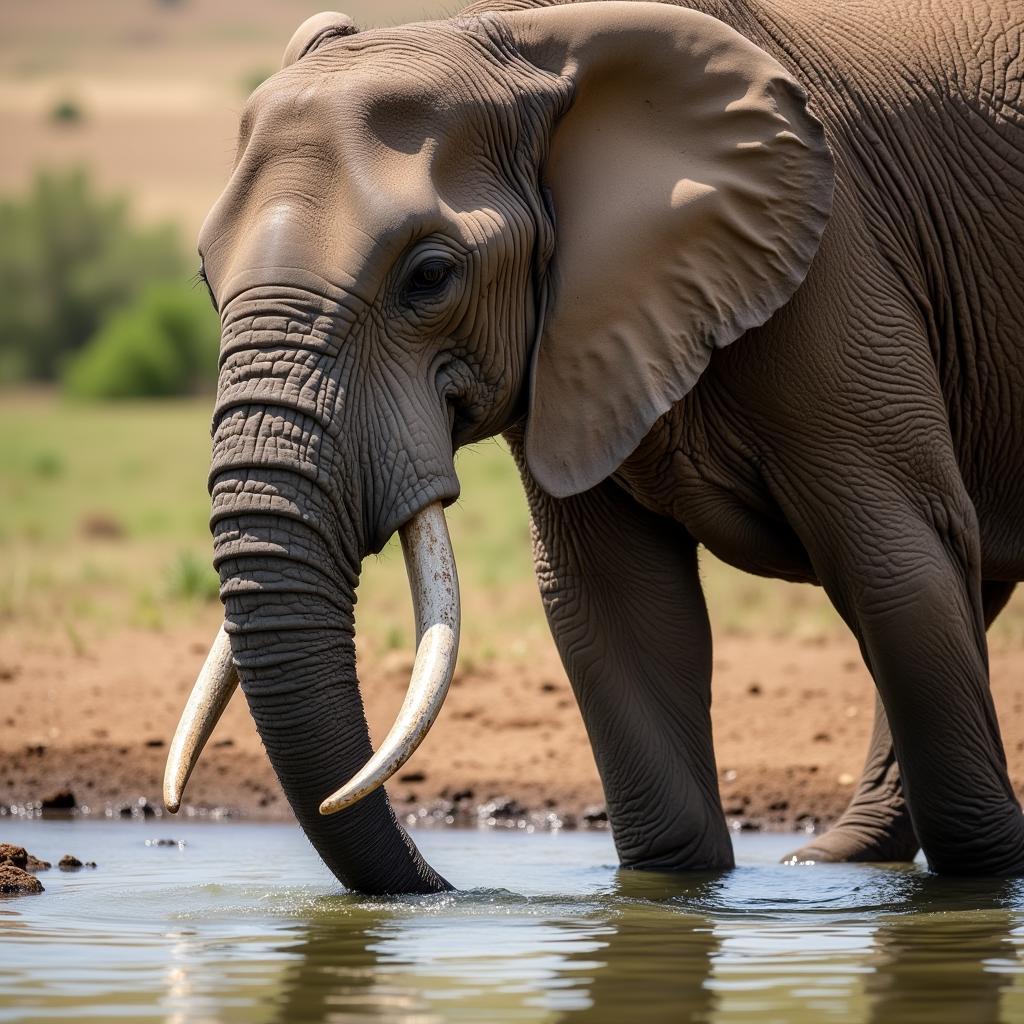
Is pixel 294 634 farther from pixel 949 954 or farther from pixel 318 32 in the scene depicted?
pixel 318 32

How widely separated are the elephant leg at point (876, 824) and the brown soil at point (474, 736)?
3.31 feet

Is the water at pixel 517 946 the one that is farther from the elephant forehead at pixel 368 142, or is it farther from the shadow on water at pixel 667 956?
the elephant forehead at pixel 368 142

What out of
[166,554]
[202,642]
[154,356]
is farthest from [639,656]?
[154,356]

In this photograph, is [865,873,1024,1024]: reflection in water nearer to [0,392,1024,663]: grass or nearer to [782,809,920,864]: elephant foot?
[782,809,920,864]: elephant foot

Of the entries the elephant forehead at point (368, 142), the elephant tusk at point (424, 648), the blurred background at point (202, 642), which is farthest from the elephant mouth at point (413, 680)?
the blurred background at point (202, 642)

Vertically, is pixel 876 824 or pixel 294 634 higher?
pixel 294 634

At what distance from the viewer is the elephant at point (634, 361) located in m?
5.16

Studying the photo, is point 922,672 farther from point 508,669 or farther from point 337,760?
point 508,669

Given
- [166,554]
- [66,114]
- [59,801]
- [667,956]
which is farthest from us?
[66,114]

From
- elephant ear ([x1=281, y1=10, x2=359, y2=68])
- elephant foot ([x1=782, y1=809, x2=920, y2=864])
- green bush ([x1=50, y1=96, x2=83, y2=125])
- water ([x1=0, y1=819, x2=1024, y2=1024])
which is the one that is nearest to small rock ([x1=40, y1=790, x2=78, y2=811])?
water ([x1=0, y1=819, x2=1024, y2=1024])

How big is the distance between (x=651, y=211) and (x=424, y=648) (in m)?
1.43

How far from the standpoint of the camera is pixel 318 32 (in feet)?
19.5

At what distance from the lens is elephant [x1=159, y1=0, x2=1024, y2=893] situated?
16.9 feet

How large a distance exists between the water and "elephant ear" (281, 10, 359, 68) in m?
2.34
